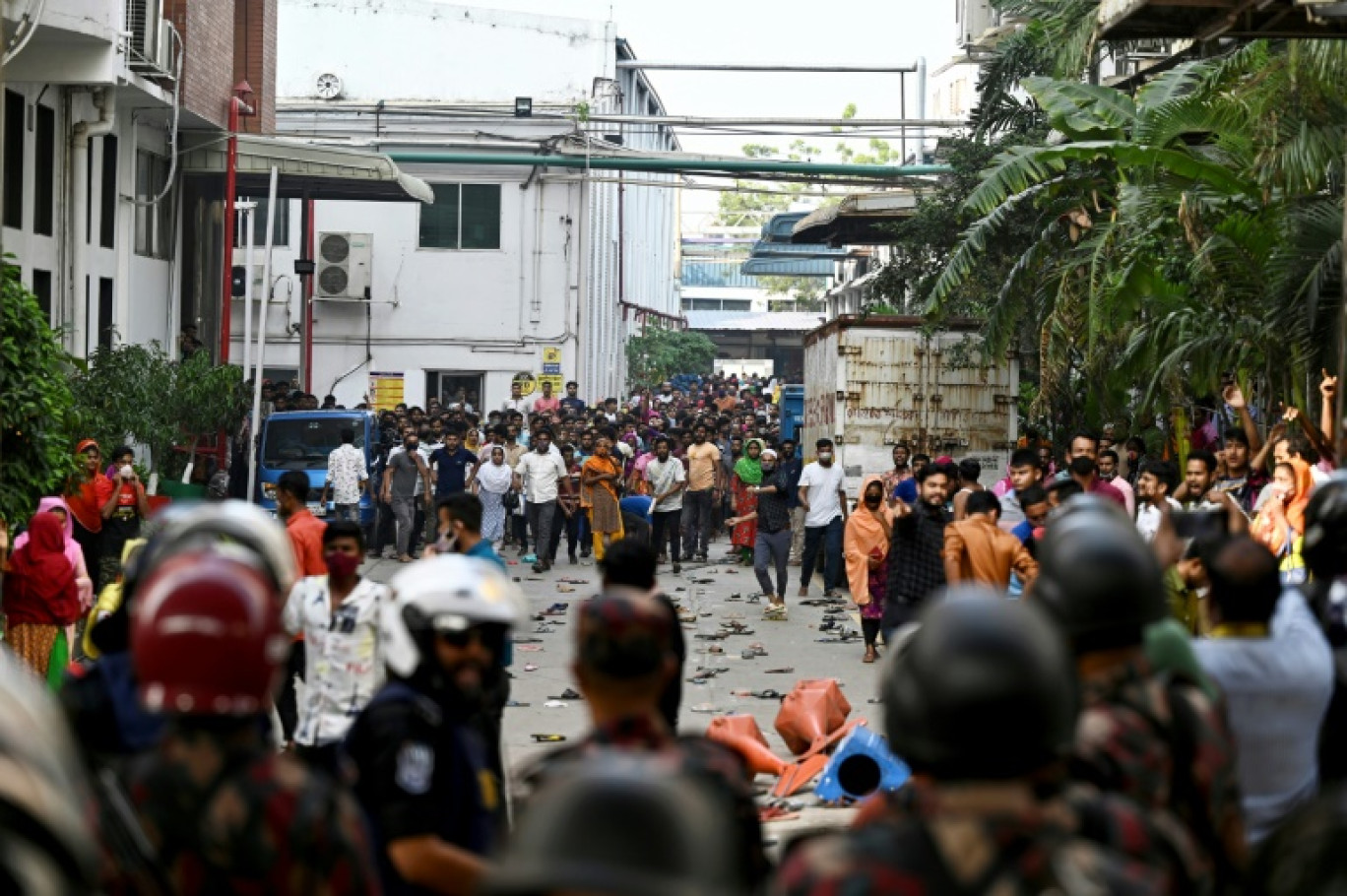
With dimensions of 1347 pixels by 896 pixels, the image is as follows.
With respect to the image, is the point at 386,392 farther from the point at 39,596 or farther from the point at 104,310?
the point at 39,596

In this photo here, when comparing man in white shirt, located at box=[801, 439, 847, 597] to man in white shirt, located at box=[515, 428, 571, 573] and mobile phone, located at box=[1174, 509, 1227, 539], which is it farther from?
mobile phone, located at box=[1174, 509, 1227, 539]

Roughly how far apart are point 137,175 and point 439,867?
23733 millimetres

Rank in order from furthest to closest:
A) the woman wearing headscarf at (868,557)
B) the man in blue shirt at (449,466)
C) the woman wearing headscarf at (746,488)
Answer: the man in blue shirt at (449,466), the woman wearing headscarf at (746,488), the woman wearing headscarf at (868,557)

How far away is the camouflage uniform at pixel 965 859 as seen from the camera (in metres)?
2.59

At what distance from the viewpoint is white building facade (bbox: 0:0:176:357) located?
20844 mm

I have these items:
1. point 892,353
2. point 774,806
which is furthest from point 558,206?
point 774,806

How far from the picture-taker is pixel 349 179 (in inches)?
1096

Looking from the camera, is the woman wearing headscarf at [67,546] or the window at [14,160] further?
the window at [14,160]

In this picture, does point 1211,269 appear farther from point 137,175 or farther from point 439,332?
point 439,332

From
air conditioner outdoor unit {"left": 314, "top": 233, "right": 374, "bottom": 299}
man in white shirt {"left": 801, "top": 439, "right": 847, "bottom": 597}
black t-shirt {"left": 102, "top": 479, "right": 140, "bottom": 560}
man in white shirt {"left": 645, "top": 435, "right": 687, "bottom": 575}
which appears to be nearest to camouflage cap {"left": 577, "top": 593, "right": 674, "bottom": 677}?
black t-shirt {"left": 102, "top": 479, "right": 140, "bottom": 560}

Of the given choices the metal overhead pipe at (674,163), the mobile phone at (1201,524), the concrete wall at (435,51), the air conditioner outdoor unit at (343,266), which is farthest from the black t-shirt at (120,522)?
the concrete wall at (435,51)

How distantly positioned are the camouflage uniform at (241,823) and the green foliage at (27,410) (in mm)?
10252

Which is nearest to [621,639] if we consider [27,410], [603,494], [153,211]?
[27,410]

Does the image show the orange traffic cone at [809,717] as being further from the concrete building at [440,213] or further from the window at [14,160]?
the concrete building at [440,213]
